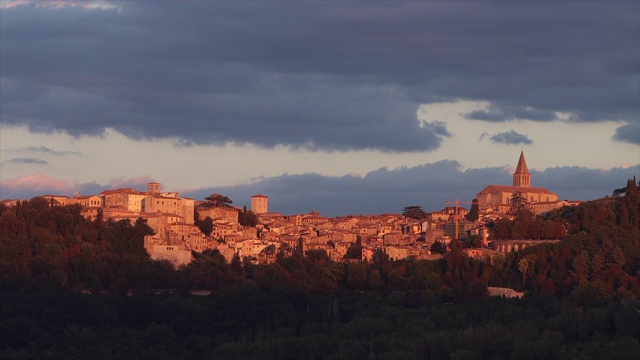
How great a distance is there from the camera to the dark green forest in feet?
152

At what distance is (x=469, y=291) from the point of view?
63.2 meters

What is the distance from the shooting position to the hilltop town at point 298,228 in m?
76.0

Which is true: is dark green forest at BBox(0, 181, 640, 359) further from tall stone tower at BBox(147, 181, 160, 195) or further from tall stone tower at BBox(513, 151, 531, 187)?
tall stone tower at BBox(513, 151, 531, 187)

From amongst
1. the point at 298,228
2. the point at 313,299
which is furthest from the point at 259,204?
the point at 313,299

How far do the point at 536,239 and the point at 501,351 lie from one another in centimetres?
3453

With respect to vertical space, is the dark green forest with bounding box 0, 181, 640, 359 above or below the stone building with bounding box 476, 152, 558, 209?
below

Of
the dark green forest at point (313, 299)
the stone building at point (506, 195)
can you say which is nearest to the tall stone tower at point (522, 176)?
the stone building at point (506, 195)

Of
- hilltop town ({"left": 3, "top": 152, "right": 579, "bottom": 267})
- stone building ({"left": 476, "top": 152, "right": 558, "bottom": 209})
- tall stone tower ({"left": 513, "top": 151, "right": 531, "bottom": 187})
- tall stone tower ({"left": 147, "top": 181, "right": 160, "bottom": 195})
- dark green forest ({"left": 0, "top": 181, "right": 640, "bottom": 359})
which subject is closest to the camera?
dark green forest ({"left": 0, "top": 181, "right": 640, "bottom": 359})

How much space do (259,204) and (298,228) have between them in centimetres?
1207

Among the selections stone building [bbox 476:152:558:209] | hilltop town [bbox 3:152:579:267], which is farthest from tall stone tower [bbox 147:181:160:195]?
stone building [bbox 476:152:558:209]

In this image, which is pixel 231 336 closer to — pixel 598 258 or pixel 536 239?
pixel 598 258

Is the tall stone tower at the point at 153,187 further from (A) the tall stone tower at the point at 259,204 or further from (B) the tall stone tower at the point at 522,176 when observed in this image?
(B) the tall stone tower at the point at 522,176

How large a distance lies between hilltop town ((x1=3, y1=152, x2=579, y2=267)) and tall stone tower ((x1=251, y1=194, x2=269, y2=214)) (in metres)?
1.83

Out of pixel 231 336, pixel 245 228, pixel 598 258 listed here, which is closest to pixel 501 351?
pixel 231 336
